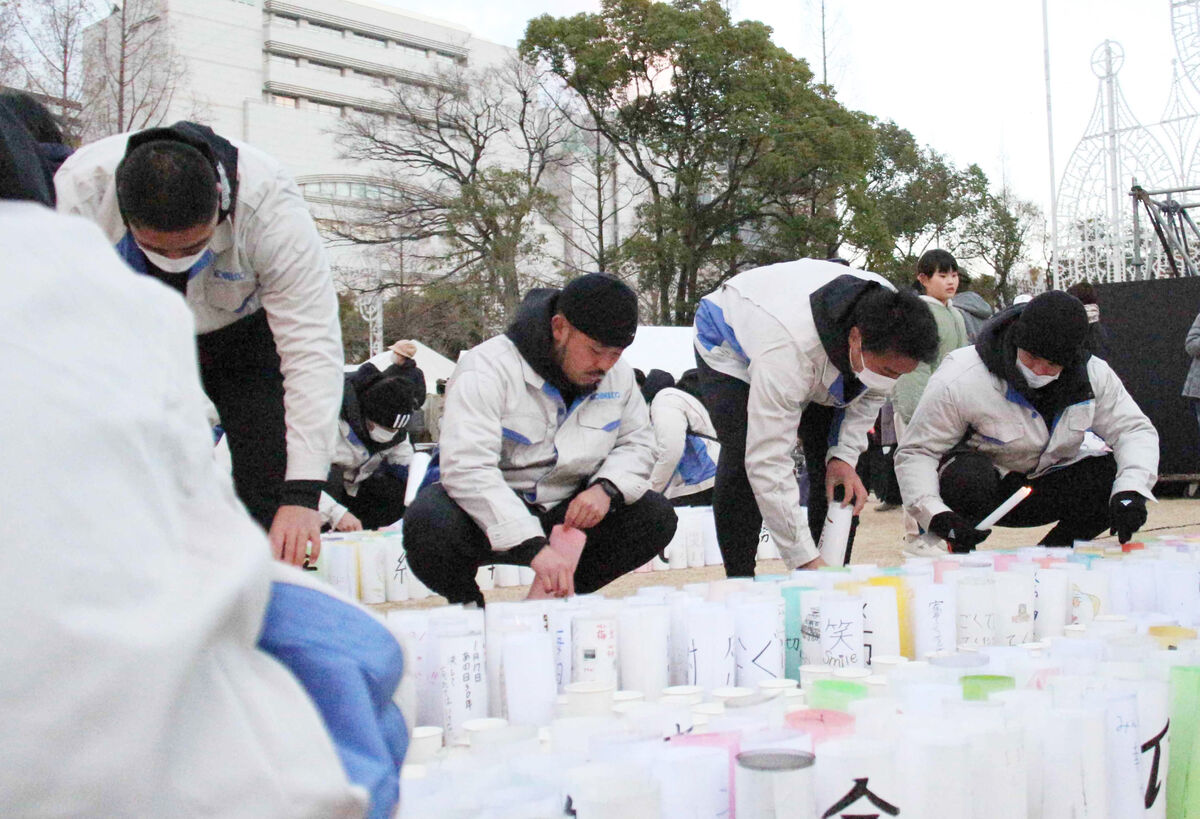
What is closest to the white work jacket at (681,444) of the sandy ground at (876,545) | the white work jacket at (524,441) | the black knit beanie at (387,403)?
the sandy ground at (876,545)

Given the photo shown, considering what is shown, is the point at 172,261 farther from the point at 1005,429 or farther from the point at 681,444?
the point at 681,444

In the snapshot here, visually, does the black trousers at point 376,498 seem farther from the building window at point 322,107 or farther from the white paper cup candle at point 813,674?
the building window at point 322,107

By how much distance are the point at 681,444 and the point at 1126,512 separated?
7.16 feet

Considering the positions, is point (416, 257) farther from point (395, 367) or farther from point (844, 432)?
point (844, 432)

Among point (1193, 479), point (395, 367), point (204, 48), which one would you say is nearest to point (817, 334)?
point (395, 367)

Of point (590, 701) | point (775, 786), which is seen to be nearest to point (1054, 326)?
point (590, 701)

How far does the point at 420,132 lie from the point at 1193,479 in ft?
55.2

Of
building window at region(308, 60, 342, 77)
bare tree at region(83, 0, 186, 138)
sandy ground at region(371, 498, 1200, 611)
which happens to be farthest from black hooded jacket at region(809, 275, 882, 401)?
building window at region(308, 60, 342, 77)

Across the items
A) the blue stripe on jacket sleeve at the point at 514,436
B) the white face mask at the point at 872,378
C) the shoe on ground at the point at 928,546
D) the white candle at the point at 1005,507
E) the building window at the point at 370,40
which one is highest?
the building window at the point at 370,40

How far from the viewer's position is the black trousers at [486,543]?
2.80m

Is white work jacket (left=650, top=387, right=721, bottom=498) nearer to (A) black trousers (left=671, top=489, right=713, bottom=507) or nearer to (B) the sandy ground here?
(A) black trousers (left=671, top=489, right=713, bottom=507)

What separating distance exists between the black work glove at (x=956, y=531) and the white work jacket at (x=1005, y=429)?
0.11 feet

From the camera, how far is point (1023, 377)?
11.6 ft

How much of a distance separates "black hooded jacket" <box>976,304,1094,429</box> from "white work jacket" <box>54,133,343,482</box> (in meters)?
2.32
